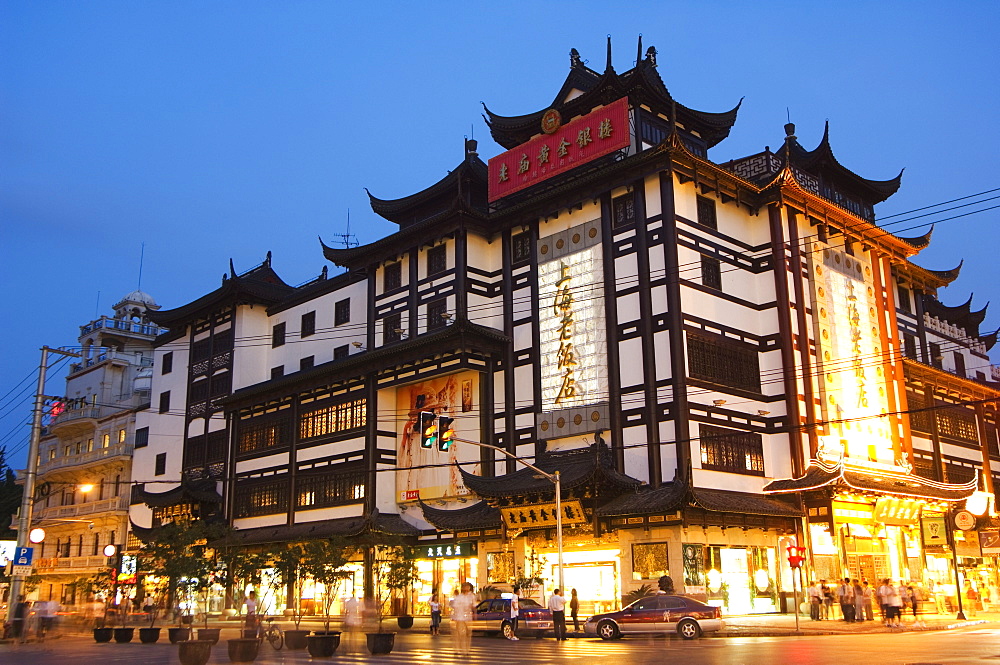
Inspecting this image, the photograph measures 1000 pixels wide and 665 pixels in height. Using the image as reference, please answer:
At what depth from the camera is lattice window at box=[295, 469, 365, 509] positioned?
51.2 meters

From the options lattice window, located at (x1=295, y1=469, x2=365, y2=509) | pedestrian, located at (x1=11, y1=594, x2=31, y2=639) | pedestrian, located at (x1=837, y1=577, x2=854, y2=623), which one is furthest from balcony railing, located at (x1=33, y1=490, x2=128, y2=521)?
pedestrian, located at (x1=837, y1=577, x2=854, y2=623)

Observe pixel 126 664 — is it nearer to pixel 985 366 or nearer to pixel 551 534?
pixel 551 534

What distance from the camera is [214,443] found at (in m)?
62.6

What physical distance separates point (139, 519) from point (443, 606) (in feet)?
91.9

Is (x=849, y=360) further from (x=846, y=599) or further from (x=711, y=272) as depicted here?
(x=846, y=599)

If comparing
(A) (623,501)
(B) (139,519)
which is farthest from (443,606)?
(B) (139,519)

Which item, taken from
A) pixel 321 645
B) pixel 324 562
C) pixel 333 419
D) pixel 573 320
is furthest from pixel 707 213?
pixel 321 645

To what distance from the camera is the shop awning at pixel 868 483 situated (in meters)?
39.8

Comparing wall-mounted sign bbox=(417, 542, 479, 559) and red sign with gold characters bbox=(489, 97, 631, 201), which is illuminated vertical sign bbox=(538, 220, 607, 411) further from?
wall-mounted sign bbox=(417, 542, 479, 559)

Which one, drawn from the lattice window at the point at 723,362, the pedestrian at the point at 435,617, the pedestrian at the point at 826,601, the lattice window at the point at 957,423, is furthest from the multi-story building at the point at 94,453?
the lattice window at the point at 957,423

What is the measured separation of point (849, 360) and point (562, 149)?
17.3 metres

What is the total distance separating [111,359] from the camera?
3024 inches

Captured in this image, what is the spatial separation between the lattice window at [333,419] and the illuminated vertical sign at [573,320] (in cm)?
1247

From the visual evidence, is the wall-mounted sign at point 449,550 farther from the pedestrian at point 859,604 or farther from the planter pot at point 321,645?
the planter pot at point 321,645
